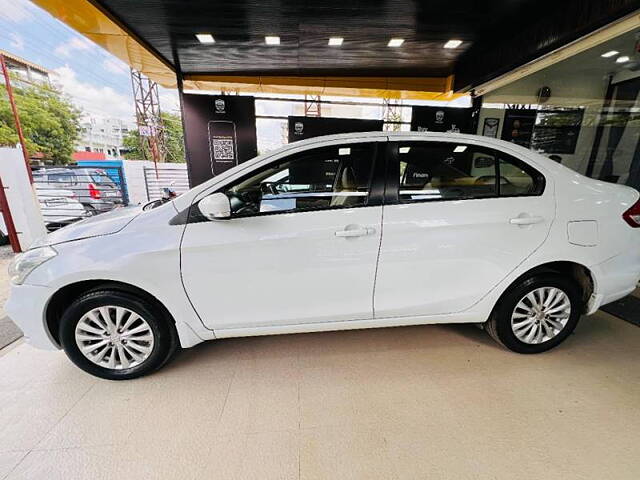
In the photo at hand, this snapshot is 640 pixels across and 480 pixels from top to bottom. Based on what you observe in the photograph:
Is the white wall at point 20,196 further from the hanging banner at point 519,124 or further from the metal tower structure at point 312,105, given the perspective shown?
the hanging banner at point 519,124

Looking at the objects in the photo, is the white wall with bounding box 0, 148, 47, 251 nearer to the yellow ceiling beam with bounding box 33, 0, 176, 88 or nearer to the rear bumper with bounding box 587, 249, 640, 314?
the yellow ceiling beam with bounding box 33, 0, 176, 88

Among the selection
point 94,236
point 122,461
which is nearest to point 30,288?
point 94,236

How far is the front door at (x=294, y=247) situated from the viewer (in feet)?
5.46

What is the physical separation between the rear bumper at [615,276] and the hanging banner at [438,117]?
424 centimetres

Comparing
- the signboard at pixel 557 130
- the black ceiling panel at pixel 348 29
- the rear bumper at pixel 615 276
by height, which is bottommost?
the rear bumper at pixel 615 276

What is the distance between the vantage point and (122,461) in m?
1.35

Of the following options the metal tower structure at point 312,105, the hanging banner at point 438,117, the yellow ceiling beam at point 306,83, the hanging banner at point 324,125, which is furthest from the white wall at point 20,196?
the hanging banner at point 438,117

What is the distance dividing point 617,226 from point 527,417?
4.47 feet

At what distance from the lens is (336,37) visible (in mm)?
3945

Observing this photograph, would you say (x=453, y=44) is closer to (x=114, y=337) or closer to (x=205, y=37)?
(x=205, y=37)

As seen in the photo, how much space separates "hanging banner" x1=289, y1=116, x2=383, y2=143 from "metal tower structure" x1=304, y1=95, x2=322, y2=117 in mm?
835

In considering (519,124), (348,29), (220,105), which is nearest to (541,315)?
(348,29)

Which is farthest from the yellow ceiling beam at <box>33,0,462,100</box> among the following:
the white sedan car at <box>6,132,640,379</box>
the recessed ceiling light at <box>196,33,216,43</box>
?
the white sedan car at <box>6,132,640,379</box>

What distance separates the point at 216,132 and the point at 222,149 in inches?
12.8
